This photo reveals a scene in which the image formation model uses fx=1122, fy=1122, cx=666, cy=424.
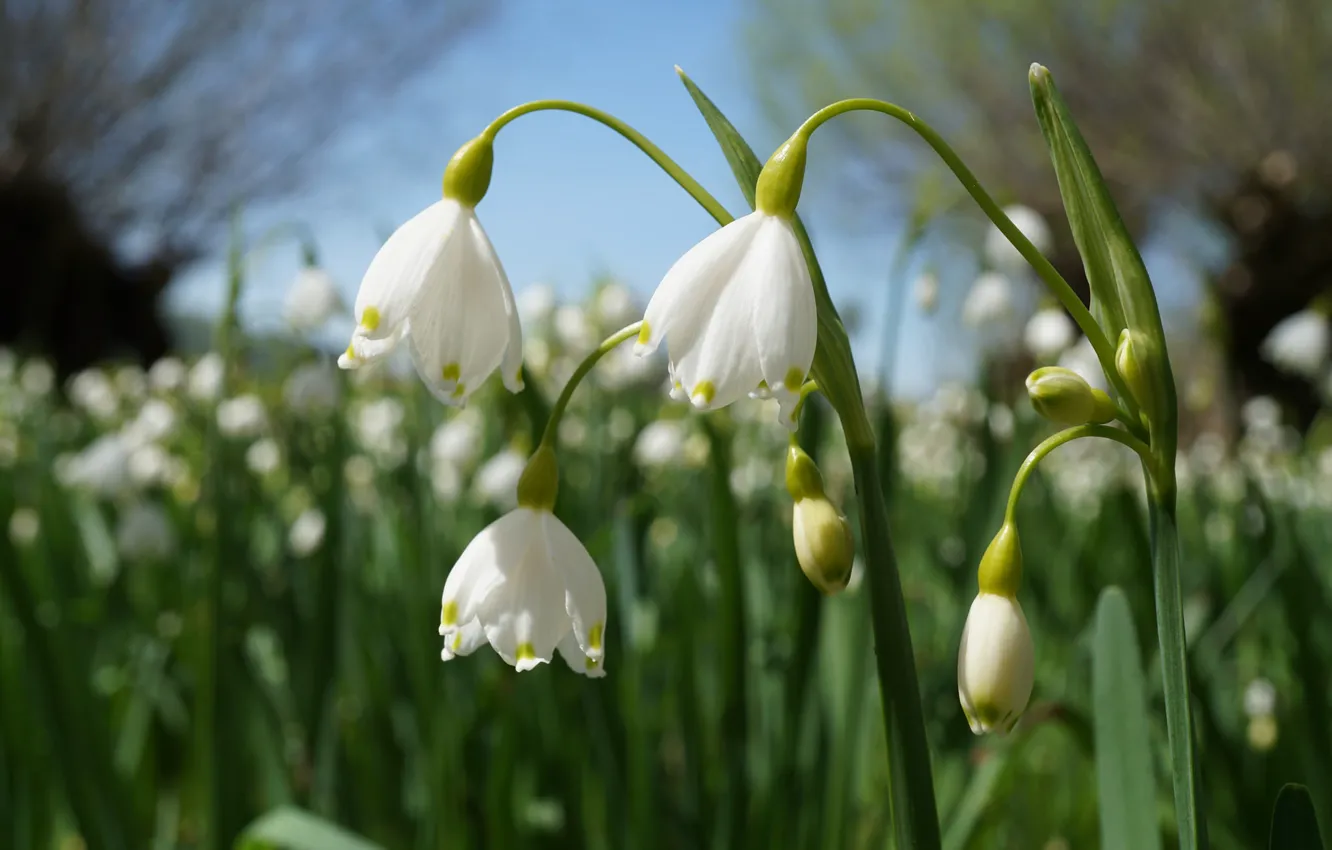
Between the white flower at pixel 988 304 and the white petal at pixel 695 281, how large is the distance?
5.39 ft

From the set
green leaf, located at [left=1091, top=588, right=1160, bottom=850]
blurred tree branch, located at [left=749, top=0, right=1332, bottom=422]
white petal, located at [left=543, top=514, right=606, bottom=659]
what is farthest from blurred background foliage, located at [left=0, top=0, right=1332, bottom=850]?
blurred tree branch, located at [left=749, top=0, right=1332, bottom=422]

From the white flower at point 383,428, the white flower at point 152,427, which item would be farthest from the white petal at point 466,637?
the white flower at point 383,428

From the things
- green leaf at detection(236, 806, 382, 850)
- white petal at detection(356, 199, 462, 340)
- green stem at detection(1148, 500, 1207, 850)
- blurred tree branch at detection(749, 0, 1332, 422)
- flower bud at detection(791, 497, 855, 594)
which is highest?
blurred tree branch at detection(749, 0, 1332, 422)

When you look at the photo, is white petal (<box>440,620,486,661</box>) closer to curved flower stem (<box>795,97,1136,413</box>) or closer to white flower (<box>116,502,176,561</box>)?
curved flower stem (<box>795,97,1136,413</box>)

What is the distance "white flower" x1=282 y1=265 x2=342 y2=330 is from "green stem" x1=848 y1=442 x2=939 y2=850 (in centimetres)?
151

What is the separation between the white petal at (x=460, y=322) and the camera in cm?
65

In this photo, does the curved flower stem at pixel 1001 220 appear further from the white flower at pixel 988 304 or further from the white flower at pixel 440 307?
the white flower at pixel 988 304

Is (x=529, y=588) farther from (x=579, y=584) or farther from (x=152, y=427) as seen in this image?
(x=152, y=427)

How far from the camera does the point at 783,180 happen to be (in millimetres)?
577

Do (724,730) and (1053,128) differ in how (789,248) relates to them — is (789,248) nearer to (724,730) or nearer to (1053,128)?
(1053,128)

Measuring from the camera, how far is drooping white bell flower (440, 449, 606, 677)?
2.30ft

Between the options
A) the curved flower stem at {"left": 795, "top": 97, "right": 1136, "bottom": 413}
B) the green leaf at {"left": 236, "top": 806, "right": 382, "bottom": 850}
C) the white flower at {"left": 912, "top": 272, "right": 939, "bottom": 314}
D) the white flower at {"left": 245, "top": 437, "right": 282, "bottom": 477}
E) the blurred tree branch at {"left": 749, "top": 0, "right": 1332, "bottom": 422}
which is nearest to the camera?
the curved flower stem at {"left": 795, "top": 97, "right": 1136, "bottom": 413}

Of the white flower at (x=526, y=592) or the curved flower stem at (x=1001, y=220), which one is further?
the white flower at (x=526, y=592)

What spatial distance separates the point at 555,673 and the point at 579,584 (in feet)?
3.25
